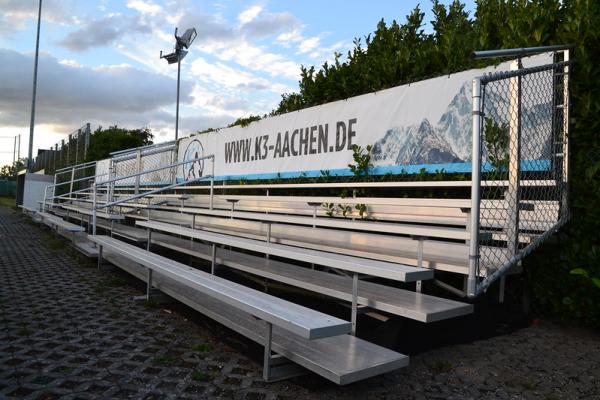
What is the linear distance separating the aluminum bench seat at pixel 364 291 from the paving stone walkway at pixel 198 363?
37cm

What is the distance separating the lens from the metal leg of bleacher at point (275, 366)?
2.40 m

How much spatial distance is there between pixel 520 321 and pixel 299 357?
1927 millimetres

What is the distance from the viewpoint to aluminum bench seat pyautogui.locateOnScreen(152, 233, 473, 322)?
247 cm

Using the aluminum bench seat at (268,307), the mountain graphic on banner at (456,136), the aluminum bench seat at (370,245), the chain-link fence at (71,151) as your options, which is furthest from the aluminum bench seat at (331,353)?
the chain-link fence at (71,151)

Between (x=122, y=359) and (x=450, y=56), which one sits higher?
(x=450, y=56)

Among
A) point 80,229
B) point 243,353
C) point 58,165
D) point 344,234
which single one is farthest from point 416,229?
point 58,165

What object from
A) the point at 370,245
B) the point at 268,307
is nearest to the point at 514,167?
the point at 370,245

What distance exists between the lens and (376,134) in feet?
15.4

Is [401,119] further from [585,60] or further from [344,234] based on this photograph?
[585,60]

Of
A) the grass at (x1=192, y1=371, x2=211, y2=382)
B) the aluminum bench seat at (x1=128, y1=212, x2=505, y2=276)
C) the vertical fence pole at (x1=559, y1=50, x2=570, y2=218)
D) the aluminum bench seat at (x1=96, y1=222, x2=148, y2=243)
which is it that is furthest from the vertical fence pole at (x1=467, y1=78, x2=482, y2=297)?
the aluminum bench seat at (x1=96, y1=222, x2=148, y2=243)

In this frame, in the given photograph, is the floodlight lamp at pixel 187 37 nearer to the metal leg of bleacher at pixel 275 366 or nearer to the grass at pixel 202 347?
the grass at pixel 202 347

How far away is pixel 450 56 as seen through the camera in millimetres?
4266

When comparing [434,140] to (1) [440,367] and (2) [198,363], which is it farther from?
(2) [198,363]

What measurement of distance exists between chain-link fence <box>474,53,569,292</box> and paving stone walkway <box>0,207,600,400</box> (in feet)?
2.41
